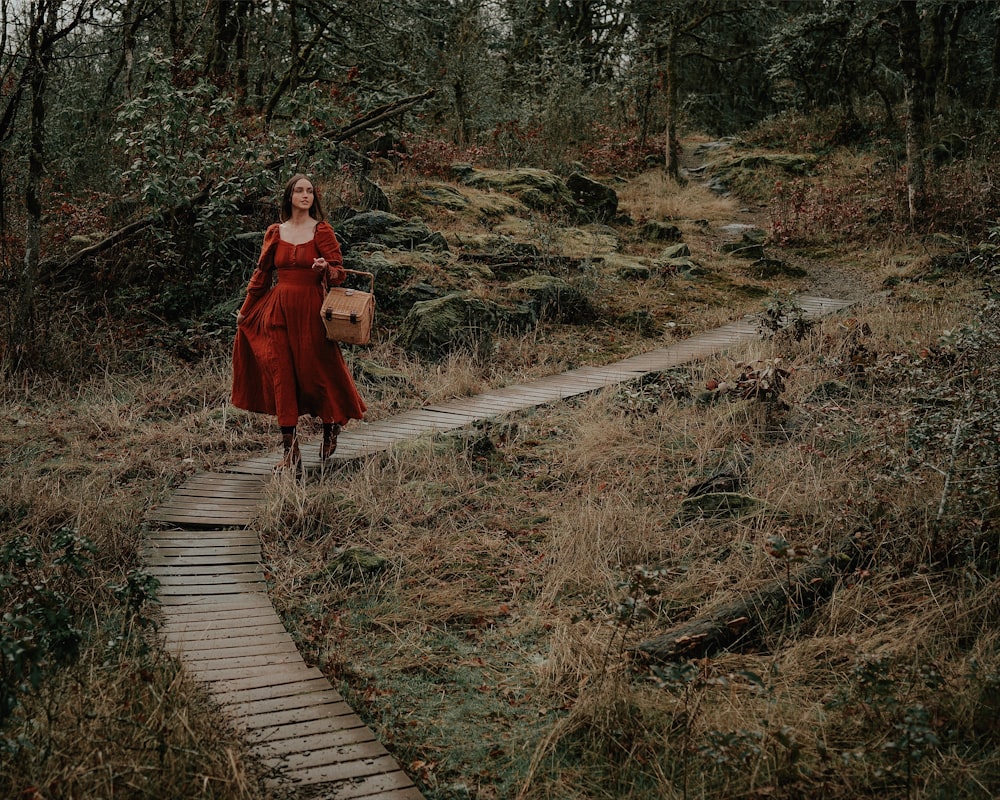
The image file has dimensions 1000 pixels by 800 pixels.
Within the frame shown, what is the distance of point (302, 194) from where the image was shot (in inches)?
234

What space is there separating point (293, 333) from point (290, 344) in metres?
0.08

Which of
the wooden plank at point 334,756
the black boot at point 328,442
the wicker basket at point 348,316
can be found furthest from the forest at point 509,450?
the wicker basket at point 348,316

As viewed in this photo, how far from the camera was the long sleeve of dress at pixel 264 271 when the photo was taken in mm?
6031

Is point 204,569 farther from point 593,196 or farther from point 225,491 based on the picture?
point 593,196

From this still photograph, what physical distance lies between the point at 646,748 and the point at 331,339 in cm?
357

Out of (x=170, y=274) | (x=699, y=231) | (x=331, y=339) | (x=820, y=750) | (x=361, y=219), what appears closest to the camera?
(x=820, y=750)

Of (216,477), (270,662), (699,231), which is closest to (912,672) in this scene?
(270,662)

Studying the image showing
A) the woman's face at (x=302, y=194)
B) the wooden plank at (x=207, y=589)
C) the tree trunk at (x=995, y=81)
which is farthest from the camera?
the tree trunk at (x=995, y=81)

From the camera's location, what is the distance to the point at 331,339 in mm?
5891

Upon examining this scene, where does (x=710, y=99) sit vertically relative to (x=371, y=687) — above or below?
above

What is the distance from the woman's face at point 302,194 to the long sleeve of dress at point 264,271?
238mm

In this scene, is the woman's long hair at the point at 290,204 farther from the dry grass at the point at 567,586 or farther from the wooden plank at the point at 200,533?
the wooden plank at the point at 200,533

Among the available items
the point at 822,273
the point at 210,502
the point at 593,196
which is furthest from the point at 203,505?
the point at 593,196

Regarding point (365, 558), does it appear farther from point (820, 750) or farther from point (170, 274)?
point (170, 274)
